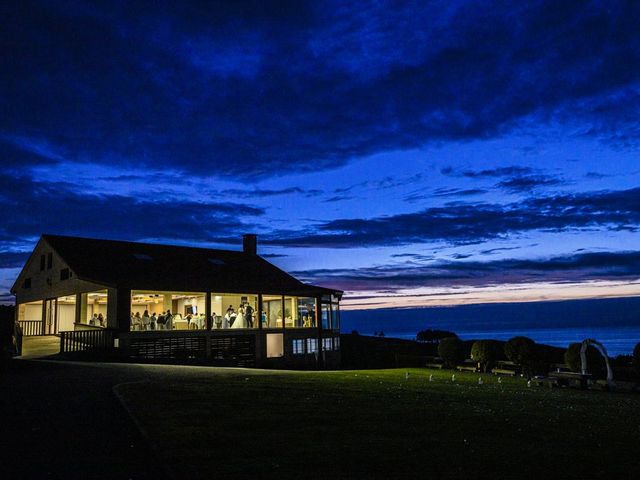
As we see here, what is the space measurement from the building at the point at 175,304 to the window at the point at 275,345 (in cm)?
5

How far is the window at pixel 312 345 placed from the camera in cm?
3142

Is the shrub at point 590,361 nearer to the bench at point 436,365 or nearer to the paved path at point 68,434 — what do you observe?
the bench at point 436,365

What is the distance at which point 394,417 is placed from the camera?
9.09 metres

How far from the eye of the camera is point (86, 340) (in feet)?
78.4

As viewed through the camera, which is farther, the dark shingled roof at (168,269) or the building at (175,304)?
the dark shingled roof at (168,269)

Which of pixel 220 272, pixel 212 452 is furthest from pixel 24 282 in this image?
pixel 212 452

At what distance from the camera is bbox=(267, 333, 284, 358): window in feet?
100

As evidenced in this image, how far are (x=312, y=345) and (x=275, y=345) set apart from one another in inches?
83.0

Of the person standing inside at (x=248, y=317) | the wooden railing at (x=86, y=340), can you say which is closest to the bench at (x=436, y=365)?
the person standing inside at (x=248, y=317)

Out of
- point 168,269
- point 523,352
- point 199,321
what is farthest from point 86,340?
point 523,352

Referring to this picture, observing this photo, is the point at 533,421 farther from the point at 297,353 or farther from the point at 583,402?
the point at 297,353

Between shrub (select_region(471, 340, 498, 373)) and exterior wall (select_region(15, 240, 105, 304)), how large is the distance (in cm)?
1612

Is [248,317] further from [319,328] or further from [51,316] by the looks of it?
[51,316]

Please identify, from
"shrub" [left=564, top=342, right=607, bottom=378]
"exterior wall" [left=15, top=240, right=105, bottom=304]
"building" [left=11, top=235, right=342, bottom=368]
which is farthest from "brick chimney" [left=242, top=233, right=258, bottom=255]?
"shrub" [left=564, top=342, right=607, bottom=378]
